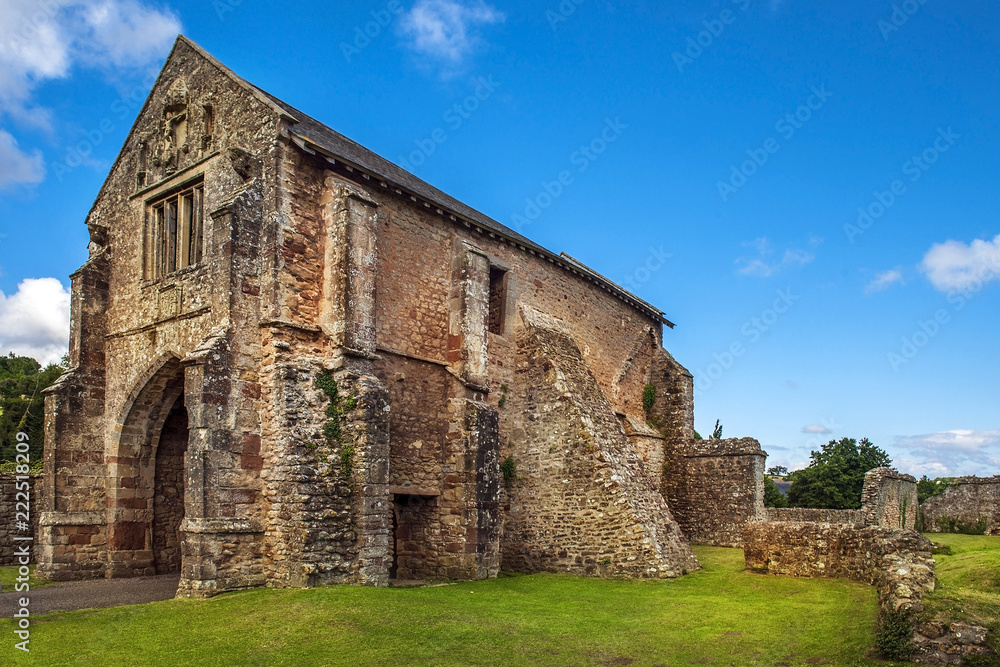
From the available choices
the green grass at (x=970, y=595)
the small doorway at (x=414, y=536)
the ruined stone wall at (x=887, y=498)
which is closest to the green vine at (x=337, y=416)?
the small doorway at (x=414, y=536)

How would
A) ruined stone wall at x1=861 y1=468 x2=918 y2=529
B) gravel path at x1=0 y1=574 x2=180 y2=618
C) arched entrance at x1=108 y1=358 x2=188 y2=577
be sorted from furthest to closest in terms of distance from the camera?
ruined stone wall at x1=861 y1=468 x2=918 y2=529, arched entrance at x1=108 y1=358 x2=188 y2=577, gravel path at x1=0 y1=574 x2=180 y2=618

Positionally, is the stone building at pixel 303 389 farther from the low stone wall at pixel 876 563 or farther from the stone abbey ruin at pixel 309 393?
the low stone wall at pixel 876 563

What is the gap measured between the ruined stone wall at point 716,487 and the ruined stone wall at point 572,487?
659 cm

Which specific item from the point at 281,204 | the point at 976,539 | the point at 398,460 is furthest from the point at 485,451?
the point at 976,539

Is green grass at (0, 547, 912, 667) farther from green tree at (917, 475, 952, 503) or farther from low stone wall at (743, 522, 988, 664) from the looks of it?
green tree at (917, 475, 952, 503)

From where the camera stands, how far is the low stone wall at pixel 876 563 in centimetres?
672

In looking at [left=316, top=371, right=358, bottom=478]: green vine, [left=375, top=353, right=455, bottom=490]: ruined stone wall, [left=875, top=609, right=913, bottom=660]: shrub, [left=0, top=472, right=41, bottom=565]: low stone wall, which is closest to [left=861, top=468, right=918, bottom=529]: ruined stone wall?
[left=375, top=353, right=455, bottom=490]: ruined stone wall

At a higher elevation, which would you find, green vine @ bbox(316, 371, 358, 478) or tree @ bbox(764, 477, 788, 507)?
green vine @ bbox(316, 371, 358, 478)

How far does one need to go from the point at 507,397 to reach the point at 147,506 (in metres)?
8.23

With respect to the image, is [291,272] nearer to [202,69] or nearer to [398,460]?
[398,460]

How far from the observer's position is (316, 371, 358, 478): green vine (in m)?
12.4

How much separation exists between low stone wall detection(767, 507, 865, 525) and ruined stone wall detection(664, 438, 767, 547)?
2.44 metres

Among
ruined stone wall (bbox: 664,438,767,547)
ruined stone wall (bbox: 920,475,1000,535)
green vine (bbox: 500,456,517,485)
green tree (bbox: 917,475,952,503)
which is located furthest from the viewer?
green tree (bbox: 917,475,952,503)

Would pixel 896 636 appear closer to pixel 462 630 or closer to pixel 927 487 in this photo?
pixel 462 630
